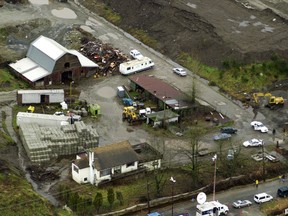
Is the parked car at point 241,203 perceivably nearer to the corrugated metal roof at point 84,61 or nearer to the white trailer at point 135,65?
the white trailer at point 135,65

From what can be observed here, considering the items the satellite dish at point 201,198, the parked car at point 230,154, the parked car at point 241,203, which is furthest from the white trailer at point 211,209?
the parked car at point 230,154

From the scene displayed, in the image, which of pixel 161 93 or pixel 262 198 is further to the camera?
pixel 161 93

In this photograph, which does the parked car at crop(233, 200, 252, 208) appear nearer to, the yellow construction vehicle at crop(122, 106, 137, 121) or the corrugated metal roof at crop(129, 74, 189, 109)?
the corrugated metal roof at crop(129, 74, 189, 109)

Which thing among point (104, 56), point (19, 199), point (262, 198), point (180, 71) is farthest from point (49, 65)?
point (262, 198)

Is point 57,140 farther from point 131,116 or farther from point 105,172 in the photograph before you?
point 131,116

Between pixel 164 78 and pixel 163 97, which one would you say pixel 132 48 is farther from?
pixel 163 97

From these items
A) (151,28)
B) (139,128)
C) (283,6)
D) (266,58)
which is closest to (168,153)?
(139,128)
